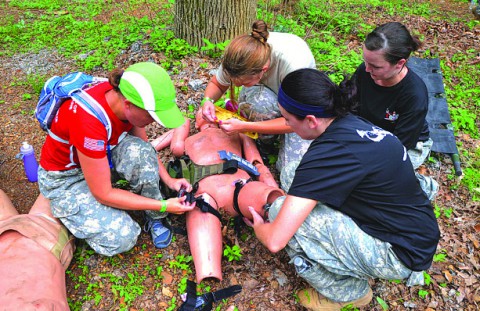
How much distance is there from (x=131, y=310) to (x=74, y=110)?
150 cm

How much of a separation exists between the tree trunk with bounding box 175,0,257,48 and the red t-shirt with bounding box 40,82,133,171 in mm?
2728

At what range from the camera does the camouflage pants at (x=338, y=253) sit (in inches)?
92.4

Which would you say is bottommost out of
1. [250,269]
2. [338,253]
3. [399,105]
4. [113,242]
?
[250,269]

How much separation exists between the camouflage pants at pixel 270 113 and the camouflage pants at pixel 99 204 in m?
1.27

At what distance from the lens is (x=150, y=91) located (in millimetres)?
2363

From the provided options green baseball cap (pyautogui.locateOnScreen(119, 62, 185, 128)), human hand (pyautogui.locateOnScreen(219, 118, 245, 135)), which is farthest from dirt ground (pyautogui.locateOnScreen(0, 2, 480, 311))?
green baseball cap (pyautogui.locateOnScreen(119, 62, 185, 128))

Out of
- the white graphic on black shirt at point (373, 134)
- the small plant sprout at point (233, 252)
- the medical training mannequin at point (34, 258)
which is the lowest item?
the small plant sprout at point (233, 252)

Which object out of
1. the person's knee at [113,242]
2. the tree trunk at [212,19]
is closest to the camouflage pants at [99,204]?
the person's knee at [113,242]

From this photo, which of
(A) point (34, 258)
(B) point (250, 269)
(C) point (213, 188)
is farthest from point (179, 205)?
(A) point (34, 258)

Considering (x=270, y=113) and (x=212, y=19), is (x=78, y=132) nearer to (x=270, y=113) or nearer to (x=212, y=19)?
(x=270, y=113)

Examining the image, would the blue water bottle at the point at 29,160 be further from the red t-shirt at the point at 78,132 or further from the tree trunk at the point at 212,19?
the tree trunk at the point at 212,19

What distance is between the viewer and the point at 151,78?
239 cm

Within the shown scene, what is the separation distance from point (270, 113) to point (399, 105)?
1.20m

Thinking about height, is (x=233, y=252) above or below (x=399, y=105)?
below
